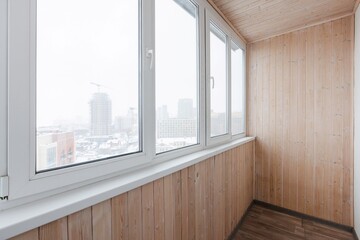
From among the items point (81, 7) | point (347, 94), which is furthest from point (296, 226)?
point (81, 7)

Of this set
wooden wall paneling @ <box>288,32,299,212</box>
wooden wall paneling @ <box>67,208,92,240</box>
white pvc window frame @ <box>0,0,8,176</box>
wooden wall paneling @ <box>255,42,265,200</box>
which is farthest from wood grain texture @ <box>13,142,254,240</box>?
wooden wall paneling @ <box>288,32,299,212</box>

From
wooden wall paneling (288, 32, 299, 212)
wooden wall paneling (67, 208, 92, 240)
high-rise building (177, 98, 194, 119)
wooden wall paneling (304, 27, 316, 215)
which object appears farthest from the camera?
wooden wall paneling (288, 32, 299, 212)

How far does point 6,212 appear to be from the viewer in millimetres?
649

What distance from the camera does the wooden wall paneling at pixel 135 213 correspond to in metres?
0.96

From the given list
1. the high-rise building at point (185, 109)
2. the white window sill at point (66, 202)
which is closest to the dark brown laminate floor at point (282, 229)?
the high-rise building at point (185, 109)

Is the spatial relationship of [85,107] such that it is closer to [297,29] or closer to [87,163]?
[87,163]

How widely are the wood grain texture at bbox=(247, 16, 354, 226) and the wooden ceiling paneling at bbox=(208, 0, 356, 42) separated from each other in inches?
6.2

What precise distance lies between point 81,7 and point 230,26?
1967mm

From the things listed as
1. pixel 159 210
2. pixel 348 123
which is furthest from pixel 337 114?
pixel 159 210

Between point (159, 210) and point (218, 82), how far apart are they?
1.54m

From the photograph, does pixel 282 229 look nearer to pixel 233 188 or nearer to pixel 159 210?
pixel 233 188

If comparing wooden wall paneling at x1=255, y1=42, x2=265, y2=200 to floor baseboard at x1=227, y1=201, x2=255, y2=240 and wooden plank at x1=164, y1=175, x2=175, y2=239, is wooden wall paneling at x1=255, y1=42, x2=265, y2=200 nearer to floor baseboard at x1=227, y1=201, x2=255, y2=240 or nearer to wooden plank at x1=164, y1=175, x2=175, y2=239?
floor baseboard at x1=227, y1=201, x2=255, y2=240

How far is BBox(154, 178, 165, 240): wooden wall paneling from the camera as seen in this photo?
3.65 ft

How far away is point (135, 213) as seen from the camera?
98 cm
